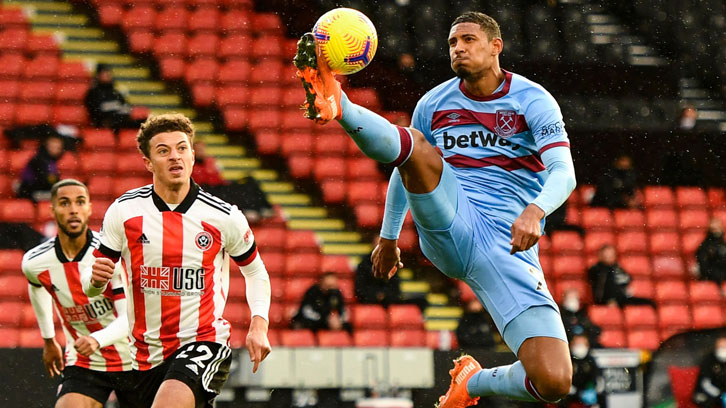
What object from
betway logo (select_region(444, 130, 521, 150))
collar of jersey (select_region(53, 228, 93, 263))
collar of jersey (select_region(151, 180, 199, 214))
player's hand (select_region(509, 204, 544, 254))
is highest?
betway logo (select_region(444, 130, 521, 150))

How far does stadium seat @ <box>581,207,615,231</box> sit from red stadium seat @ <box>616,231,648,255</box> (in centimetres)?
20

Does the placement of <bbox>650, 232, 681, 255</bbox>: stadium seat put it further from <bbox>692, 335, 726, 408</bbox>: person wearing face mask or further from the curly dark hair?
the curly dark hair

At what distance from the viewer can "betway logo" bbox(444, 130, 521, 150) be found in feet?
15.2

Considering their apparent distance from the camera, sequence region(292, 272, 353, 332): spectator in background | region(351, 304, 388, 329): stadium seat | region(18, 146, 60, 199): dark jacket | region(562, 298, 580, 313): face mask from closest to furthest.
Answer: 1. region(292, 272, 353, 332): spectator in background
2. region(562, 298, 580, 313): face mask
3. region(351, 304, 388, 329): stadium seat
4. region(18, 146, 60, 199): dark jacket

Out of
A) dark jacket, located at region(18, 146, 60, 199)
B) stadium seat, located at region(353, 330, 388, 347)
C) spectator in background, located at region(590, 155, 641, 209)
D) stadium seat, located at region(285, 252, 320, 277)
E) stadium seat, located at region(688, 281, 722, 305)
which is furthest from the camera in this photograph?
spectator in background, located at region(590, 155, 641, 209)

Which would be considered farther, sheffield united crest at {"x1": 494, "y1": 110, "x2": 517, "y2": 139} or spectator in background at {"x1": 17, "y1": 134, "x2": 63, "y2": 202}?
spectator in background at {"x1": 17, "y1": 134, "x2": 63, "y2": 202}

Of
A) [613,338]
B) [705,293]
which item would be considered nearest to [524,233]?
[613,338]

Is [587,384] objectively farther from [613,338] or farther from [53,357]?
[53,357]

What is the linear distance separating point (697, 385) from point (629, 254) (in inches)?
123

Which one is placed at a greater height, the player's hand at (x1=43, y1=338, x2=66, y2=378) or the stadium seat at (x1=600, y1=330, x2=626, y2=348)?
the player's hand at (x1=43, y1=338, x2=66, y2=378)

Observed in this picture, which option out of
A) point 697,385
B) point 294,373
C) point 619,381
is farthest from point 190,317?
point 697,385

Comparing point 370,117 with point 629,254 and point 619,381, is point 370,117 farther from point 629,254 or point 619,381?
point 629,254

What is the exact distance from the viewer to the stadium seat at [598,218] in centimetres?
1149

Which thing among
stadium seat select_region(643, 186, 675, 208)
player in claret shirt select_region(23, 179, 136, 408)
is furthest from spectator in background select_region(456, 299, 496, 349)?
player in claret shirt select_region(23, 179, 136, 408)
